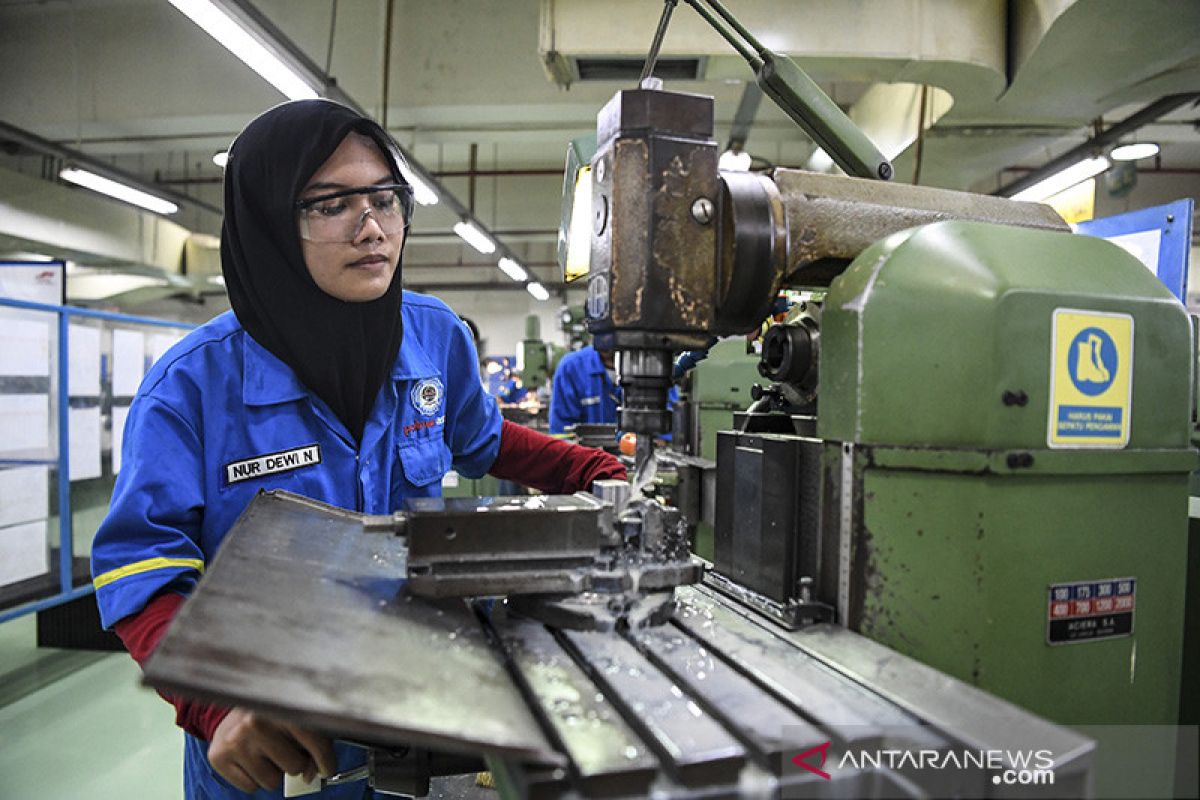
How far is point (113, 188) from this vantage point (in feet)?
15.2

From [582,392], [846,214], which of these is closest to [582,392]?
[582,392]

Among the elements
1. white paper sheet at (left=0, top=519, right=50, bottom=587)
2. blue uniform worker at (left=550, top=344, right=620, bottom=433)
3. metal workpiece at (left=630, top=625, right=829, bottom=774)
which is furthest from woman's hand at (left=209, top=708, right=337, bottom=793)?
blue uniform worker at (left=550, top=344, right=620, bottom=433)

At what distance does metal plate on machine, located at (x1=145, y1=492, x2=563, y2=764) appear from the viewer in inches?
16.6

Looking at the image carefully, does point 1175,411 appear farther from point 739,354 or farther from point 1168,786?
point 739,354

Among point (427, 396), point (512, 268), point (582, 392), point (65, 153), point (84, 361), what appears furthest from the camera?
point (512, 268)

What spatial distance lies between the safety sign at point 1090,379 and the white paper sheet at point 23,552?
3.23m

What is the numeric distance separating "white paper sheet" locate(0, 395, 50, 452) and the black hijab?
216 cm

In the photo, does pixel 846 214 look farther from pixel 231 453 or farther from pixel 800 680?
pixel 231 453

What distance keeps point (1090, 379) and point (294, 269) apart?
40.2 inches

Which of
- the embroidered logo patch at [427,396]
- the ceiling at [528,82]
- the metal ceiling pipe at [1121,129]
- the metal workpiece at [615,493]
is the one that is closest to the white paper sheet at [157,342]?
the ceiling at [528,82]

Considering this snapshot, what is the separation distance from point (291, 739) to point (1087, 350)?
848mm

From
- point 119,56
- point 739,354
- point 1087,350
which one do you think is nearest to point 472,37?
point 119,56

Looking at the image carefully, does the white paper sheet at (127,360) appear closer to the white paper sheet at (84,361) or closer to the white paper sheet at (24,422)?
the white paper sheet at (84,361)

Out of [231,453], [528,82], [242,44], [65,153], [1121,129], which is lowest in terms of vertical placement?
[231,453]
